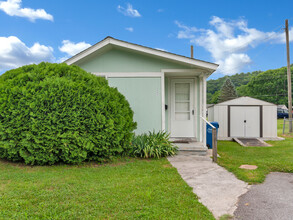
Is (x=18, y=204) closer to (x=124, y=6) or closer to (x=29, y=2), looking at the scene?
(x=29, y=2)

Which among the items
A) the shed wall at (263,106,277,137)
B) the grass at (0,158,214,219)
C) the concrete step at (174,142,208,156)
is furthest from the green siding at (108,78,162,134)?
the shed wall at (263,106,277,137)

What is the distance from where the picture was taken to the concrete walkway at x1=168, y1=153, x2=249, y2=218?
2.83 meters

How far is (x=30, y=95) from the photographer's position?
4.57 m

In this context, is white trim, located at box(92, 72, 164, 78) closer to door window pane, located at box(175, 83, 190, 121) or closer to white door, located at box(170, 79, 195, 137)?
white door, located at box(170, 79, 195, 137)

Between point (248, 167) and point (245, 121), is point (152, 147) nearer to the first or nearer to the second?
point (248, 167)

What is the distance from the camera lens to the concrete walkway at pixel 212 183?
2.83 m

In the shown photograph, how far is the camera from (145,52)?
6391 millimetres

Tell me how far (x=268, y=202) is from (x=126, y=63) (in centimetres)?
530

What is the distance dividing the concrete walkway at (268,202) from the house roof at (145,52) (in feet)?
11.9

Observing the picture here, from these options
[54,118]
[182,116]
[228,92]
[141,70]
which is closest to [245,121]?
[182,116]

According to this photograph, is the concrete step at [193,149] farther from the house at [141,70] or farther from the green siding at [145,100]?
the green siding at [145,100]

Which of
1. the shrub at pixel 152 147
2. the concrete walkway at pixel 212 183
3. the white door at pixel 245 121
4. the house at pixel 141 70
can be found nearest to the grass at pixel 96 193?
the concrete walkway at pixel 212 183

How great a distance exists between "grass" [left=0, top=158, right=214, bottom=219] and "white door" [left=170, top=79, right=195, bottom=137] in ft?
9.42

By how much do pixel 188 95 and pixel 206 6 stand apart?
27.2 ft
